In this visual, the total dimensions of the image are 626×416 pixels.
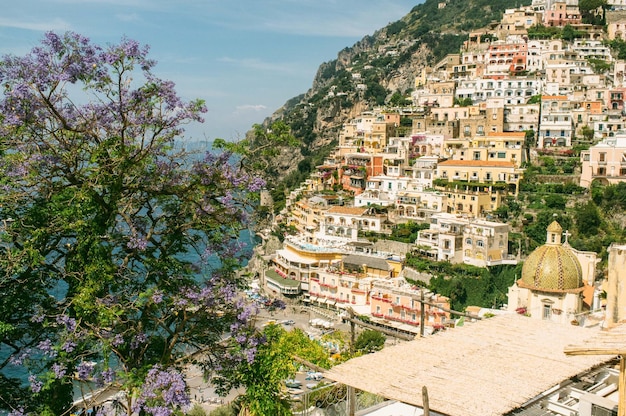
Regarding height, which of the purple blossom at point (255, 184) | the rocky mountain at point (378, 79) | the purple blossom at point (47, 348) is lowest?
the purple blossom at point (47, 348)

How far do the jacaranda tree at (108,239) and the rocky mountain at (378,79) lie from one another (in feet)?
212

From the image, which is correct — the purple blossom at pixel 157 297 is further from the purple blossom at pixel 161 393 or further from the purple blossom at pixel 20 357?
the purple blossom at pixel 20 357

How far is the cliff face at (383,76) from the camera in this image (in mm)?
87438

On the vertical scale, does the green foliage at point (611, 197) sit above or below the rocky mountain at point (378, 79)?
below

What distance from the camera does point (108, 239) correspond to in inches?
297

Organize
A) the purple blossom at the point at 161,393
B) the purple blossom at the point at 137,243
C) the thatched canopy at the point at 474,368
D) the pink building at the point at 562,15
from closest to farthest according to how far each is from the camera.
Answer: the thatched canopy at the point at 474,368 < the purple blossom at the point at 161,393 < the purple blossom at the point at 137,243 < the pink building at the point at 562,15

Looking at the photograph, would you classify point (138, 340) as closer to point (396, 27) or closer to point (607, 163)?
point (607, 163)

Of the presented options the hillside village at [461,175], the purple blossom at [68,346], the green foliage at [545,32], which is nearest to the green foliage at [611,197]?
the hillside village at [461,175]

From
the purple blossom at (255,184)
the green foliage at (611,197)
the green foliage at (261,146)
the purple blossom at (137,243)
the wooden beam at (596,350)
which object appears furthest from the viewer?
the green foliage at (611,197)

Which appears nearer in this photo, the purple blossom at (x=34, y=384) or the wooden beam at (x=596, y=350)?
the wooden beam at (x=596, y=350)

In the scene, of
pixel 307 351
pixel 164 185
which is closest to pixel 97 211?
pixel 164 185

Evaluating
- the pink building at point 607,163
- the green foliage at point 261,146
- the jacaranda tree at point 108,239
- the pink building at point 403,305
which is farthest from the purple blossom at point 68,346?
the pink building at point 607,163

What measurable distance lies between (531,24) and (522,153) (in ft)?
102

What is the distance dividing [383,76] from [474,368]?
88.2 metres
